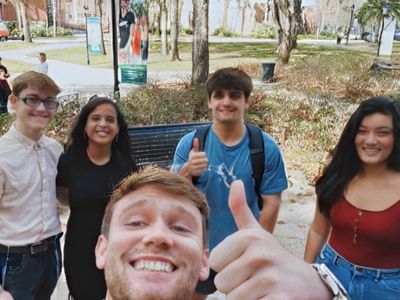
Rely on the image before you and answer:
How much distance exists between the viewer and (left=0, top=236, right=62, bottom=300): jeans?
2.08 meters

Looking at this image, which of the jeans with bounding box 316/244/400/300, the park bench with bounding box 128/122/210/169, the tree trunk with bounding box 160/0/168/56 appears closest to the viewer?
the jeans with bounding box 316/244/400/300

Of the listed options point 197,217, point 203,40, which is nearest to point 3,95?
point 203,40

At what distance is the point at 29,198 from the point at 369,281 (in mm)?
1713

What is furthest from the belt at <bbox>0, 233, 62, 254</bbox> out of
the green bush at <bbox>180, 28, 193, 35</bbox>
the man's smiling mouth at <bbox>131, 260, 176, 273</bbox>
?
→ the green bush at <bbox>180, 28, 193, 35</bbox>

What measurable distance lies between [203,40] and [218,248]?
9.49 metres

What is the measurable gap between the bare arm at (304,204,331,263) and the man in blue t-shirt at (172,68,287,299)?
0.22m

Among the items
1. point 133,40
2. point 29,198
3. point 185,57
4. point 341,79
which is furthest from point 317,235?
point 185,57

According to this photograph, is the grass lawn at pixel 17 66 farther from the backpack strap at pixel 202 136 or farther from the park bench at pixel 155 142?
the backpack strap at pixel 202 136

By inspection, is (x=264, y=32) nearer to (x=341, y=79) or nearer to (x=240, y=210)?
(x=341, y=79)

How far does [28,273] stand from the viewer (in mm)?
2117

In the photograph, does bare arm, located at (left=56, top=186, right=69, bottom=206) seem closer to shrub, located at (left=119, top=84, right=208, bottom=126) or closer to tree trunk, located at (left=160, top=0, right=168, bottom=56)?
shrub, located at (left=119, top=84, right=208, bottom=126)

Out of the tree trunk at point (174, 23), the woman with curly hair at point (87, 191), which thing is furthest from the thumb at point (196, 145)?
the tree trunk at point (174, 23)

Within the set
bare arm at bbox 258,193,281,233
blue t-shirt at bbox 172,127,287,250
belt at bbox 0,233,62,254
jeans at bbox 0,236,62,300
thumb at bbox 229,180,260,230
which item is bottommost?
jeans at bbox 0,236,62,300

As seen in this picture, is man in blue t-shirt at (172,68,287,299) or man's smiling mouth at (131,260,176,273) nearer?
man's smiling mouth at (131,260,176,273)
